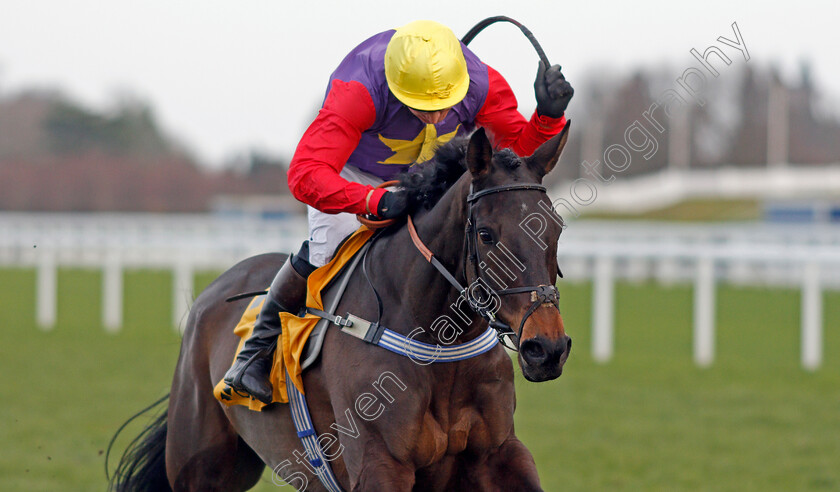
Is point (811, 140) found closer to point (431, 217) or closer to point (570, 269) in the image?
point (570, 269)

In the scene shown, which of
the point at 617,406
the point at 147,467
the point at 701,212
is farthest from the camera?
the point at 701,212

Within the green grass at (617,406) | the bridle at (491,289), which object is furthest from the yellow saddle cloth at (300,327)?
the green grass at (617,406)

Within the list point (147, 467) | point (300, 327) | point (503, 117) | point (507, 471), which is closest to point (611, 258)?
point (147, 467)

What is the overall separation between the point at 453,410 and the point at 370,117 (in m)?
0.98

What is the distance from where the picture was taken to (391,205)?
315 cm

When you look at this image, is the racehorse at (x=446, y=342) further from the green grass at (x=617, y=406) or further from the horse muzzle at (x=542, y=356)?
the green grass at (x=617, y=406)

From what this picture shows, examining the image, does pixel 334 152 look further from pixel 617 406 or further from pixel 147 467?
pixel 617 406

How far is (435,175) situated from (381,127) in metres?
0.39

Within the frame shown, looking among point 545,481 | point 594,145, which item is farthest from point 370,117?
point 594,145

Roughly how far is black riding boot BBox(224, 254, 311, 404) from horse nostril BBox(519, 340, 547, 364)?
1214 mm

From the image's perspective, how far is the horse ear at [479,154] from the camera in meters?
2.81

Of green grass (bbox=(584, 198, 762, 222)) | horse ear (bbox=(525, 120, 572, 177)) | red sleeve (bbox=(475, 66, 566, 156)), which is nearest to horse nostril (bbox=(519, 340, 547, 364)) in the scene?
horse ear (bbox=(525, 120, 572, 177))

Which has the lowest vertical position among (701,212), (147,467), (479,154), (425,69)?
(147,467)

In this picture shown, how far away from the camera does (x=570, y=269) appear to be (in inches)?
708
